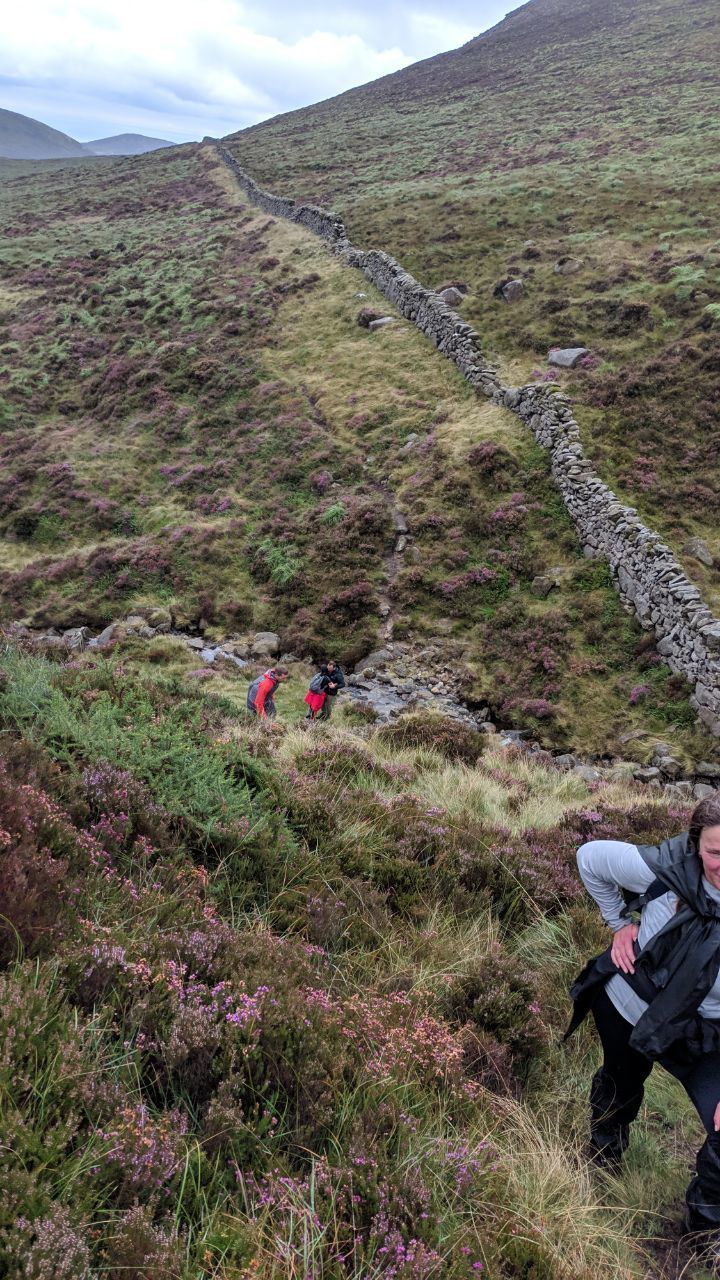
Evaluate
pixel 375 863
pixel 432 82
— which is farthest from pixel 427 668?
pixel 432 82

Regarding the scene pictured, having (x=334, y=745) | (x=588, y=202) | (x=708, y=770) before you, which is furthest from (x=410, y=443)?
(x=588, y=202)

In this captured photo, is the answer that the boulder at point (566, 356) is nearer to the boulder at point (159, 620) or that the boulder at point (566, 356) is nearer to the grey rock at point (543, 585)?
the grey rock at point (543, 585)

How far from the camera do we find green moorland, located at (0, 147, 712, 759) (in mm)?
13945

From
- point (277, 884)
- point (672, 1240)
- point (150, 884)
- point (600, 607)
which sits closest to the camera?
point (672, 1240)

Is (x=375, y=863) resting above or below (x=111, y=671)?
below

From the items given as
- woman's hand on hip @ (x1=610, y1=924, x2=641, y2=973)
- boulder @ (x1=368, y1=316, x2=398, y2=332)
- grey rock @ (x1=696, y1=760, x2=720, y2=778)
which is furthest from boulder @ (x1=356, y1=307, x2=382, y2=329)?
woman's hand on hip @ (x1=610, y1=924, x2=641, y2=973)

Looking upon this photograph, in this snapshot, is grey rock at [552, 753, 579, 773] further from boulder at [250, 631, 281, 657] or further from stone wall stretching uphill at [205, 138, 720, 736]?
boulder at [250, 631, 281, 657]

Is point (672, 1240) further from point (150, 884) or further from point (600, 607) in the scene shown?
point (600, 607)

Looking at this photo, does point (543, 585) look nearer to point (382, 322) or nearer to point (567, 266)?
point (382, 322)

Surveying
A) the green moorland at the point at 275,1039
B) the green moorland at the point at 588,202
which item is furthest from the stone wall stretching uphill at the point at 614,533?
the green moorland at the point at 275,1039

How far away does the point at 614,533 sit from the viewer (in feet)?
47.6

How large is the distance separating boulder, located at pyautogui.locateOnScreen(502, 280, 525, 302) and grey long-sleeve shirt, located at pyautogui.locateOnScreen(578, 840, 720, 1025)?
27085 millimetres

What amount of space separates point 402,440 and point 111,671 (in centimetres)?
1566

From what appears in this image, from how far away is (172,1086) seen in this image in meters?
2.71
